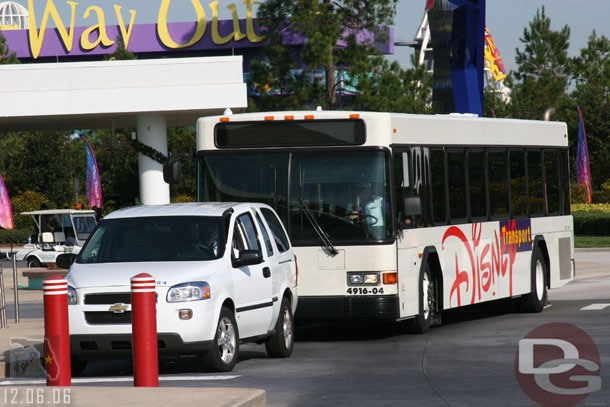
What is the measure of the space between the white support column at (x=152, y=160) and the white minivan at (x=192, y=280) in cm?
2906

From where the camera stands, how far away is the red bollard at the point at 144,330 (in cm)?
1001

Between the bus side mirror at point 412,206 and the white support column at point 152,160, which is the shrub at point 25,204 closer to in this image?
the white support column at point 152,160

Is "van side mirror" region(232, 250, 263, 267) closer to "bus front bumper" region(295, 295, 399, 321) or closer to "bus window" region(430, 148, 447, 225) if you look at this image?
"bus front bumper" region(295, 295, 399, 321)

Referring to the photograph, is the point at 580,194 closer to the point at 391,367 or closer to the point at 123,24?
the point at 391,367

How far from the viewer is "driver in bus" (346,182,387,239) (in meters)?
15.0

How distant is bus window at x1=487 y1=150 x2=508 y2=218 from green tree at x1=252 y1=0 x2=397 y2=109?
31.7 metres

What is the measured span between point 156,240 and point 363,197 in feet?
10.5

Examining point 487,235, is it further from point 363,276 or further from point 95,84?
point 95,84

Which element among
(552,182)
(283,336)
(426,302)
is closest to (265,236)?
(283,336)

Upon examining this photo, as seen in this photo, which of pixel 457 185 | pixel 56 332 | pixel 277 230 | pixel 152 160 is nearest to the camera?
pixel 56 332

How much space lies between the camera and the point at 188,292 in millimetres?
11711

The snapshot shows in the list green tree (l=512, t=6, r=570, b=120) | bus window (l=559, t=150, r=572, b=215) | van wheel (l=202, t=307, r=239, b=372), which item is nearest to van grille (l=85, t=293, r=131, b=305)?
van wheel (l=202, t=307, r=239, b=372)

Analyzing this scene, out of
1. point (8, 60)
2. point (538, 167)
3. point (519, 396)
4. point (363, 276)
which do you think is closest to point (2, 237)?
point (8, 60)

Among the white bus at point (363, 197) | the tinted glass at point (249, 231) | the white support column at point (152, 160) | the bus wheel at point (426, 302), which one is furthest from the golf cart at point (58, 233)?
the tinted glass at point (249, 231)
